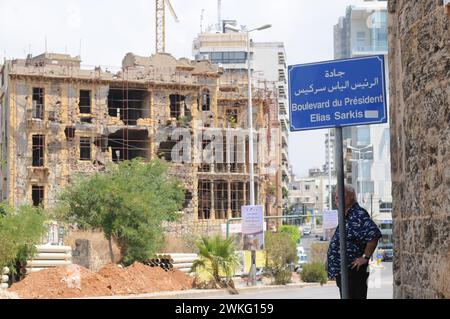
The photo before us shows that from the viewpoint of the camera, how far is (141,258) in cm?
3516

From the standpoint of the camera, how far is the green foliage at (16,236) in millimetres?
27469

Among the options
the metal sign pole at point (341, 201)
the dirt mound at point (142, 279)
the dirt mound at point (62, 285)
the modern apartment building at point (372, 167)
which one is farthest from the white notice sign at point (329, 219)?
the modern apartment building at point (372, 167)

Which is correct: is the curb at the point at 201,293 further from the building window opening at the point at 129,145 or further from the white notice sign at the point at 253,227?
the building window opening at the point at 129,145

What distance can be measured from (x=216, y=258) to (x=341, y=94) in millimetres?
23468

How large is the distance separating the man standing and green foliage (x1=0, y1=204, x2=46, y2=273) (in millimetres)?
19501

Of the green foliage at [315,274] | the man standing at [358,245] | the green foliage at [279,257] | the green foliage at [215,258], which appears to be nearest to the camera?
the man standing at [358,245]

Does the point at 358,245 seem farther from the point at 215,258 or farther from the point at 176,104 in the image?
the point at 176,104

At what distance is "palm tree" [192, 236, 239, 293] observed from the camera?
30.9 m

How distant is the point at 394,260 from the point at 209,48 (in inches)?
4139

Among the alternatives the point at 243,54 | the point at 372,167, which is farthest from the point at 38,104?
the point at 372,167

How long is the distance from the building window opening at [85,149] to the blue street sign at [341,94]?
6023cm

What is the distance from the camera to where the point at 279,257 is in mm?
36375
